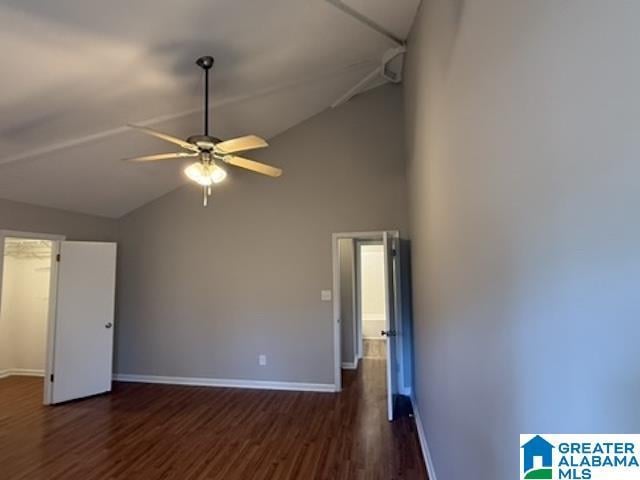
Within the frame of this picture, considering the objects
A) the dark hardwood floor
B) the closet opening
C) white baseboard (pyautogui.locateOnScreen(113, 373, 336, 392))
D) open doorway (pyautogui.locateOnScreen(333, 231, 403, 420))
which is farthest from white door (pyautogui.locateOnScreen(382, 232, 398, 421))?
the closet opening

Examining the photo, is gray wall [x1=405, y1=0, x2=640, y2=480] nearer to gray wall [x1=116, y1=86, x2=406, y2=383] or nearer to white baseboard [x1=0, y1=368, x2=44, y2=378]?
gray wall [x1=116, y1=86, x2=406, y2=383]

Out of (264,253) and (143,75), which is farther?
(264,253)

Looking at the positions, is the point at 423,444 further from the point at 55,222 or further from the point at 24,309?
the point at 24,309

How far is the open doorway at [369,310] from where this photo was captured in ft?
14.1

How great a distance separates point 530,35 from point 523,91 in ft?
0.47

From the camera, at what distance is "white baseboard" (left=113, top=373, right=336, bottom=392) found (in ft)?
16.4

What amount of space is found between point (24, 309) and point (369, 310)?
271 inches

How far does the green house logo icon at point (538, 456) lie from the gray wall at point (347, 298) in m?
5.08

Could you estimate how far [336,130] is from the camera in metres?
5.20

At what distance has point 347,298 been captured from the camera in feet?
21.0

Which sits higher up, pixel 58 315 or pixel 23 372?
pixel 58 315

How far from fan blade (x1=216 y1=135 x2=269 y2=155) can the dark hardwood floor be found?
2630mm
